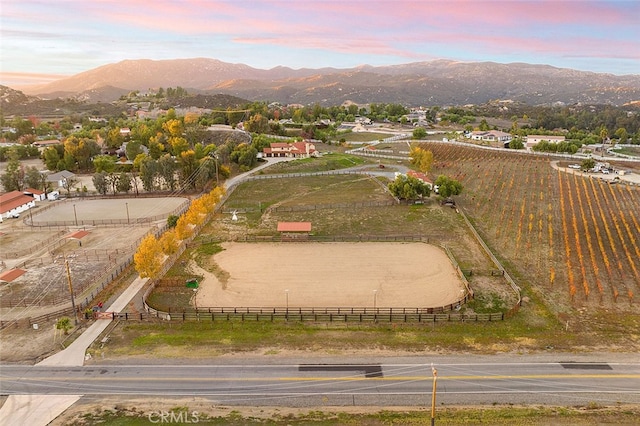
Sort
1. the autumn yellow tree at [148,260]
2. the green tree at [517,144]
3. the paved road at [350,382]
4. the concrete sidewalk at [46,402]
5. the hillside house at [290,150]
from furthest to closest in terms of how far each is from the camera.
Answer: the green tree at [517,144] → the hillside house at [290,150] → the autumn yellow tree at [148,260] → the paved road at [350,382] → the concrete sidewalk at [46,402]

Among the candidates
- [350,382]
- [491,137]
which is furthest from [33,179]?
[491,137]

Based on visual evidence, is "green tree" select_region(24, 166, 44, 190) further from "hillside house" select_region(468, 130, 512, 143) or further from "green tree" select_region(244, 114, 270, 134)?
"hillside house" select_region(468, 130, 512, 143)

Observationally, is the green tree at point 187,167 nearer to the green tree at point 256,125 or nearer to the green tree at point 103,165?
the green tree at point 103,165

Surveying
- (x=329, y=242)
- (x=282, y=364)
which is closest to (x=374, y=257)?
(x=329, y=242)

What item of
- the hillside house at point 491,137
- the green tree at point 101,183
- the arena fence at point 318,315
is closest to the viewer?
the arena fence at point 318,315

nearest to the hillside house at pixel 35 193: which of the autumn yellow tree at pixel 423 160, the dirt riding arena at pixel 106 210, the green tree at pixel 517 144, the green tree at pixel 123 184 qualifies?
the dirt riding arena at pixel 106 210

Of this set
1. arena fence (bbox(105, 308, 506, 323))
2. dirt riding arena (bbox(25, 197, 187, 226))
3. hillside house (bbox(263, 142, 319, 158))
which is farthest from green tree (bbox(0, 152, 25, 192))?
arena fence (bbox(105, 308, 506, 323))

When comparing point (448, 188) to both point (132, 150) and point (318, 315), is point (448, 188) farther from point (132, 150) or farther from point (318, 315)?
point (132, 150)
